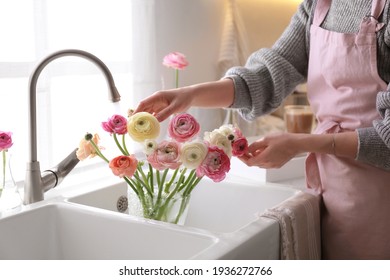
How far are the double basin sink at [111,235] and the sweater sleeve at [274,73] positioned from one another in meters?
0.21

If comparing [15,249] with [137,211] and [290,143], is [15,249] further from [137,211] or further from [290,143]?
[290,143]

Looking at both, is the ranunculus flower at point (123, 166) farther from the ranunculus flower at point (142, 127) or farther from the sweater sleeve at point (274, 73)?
the sweater sleeve at point (274, 73)

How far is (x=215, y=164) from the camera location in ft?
2.99

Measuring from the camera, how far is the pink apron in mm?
1049

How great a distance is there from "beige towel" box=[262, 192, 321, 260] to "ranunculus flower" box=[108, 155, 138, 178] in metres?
0.28

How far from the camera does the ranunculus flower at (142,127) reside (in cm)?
90

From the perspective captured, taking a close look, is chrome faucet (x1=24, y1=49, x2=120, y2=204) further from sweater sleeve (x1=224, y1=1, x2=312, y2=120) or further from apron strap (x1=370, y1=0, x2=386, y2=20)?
apron strap (x1=370, y1=0, x2=386, y2=20)

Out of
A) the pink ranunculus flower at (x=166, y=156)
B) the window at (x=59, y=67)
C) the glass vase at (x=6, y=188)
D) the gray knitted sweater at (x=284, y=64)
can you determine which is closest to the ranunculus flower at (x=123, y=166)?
the pink ranunculus flower at (x=166, y=156)

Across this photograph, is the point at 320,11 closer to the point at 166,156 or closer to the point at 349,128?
the point at 349,128

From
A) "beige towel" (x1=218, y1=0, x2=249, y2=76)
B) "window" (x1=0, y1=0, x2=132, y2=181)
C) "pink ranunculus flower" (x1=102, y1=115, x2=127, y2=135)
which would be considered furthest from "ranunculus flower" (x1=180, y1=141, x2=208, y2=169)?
"beige towel" (x1=218, y1=0, x2=249, y2=76)

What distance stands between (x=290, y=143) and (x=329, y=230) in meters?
0.25

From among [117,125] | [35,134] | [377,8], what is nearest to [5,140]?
[35,134]
